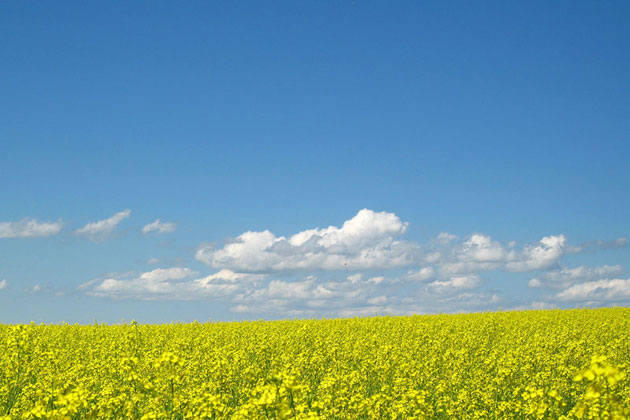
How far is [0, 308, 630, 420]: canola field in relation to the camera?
7.50 meters

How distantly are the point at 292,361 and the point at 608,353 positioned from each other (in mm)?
11508

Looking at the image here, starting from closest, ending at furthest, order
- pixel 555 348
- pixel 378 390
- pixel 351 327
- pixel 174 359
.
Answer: pixel 174 359
pixel 378 390
pixel 555 348
pixel 351 327

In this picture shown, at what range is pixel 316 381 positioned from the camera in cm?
1488

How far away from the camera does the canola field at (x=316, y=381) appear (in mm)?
7504

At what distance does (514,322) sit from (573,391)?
20806 mm

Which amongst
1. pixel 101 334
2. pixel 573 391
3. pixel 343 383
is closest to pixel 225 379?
pixel 343 383

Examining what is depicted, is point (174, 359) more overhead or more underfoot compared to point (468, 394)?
more overhead

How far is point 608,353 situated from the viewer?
19234mm

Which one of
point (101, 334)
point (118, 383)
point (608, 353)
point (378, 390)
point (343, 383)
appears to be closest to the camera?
point (343, 383)

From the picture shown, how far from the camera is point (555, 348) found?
72.0 ft

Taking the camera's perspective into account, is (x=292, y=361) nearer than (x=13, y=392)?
No

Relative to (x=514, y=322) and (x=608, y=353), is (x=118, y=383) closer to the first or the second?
(x=608, y=353)

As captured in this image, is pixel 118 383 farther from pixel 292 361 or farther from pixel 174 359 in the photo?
pixel 174 359

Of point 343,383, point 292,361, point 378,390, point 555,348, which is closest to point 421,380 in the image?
point 378,390
